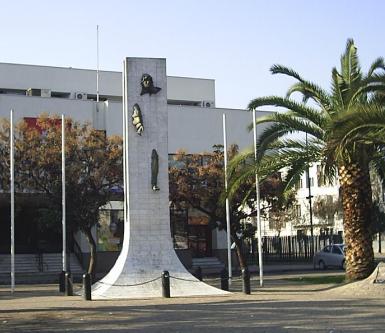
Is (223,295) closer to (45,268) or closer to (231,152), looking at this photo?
(231,152)

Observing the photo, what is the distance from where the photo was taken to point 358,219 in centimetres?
2288

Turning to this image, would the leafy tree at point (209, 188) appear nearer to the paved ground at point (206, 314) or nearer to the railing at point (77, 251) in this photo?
the railing at point (77, 251)

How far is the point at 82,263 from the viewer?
41156mm

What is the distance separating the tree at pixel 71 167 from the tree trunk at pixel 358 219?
12681 mm

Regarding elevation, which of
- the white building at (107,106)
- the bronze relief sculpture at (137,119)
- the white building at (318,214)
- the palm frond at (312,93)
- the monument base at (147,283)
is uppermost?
the white building at (107,106)

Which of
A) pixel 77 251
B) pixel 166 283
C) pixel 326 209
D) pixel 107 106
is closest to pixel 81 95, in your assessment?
pixel 107 106

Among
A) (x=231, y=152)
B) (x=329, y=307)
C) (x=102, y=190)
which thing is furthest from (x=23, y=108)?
(x=329, y=307)

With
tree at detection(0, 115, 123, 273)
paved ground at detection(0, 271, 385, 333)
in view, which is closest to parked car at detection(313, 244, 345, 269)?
tree at detection(0, 115, 123, 273)

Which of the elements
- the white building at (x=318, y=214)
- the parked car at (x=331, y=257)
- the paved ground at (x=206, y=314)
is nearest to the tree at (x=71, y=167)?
the paved ground at (x=206, y=314)

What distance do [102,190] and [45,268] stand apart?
10.1 meters

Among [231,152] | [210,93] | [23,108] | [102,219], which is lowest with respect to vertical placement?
[102,219]

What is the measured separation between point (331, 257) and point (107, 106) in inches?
650

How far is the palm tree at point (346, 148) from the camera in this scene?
2264 centimetres

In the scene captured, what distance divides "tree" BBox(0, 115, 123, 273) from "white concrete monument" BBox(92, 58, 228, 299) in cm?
814
